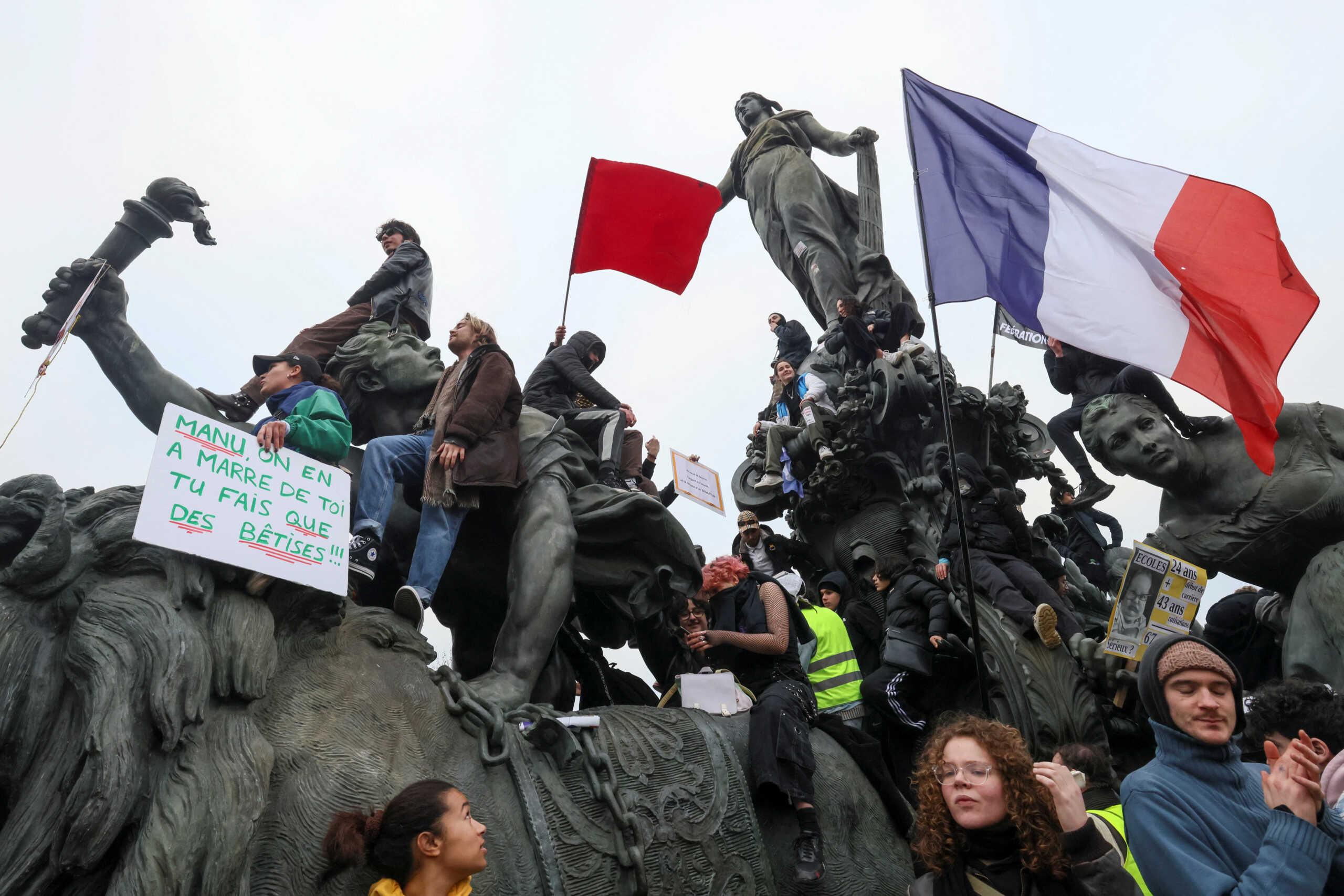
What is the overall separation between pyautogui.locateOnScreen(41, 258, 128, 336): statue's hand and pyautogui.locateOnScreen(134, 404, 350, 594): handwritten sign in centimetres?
160

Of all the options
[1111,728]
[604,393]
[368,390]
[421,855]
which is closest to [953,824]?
[421,855]

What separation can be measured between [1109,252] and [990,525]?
2.00 m

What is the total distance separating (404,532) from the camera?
17.3 ft

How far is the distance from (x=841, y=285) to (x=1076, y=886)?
1095cm

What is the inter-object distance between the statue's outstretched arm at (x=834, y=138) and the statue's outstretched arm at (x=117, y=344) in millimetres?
10230

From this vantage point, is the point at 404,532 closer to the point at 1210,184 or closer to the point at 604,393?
the point at 604,393

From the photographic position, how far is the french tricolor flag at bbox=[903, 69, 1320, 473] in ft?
21.2

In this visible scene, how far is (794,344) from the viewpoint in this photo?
13.0 metres

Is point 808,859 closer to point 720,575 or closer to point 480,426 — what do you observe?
point 720,575

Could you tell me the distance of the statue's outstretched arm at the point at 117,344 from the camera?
4855mm

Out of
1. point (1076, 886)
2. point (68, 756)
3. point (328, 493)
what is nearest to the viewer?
point (1076, 886)

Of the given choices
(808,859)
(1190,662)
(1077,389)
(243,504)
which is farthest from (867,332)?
(1190,662)

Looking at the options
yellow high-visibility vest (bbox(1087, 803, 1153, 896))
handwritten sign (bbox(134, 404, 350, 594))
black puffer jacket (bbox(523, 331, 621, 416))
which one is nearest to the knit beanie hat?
yellow high-visibility vest (bbox(1087, 803, 1153, 896))

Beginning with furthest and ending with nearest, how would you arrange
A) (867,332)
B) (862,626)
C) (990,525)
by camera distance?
(867,332)
(862,626)
(990,525)
